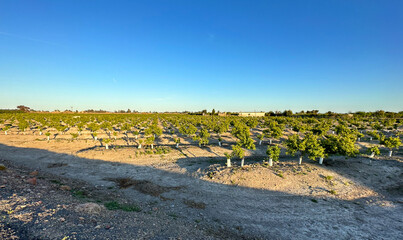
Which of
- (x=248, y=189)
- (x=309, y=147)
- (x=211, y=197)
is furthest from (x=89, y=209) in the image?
(x=309, y=147)

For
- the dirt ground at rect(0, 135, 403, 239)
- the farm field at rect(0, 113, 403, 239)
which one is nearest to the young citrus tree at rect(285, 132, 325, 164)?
the farm field at rect(0, 113, 403, 239)

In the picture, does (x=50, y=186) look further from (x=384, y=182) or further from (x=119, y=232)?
(x=384, y=182)

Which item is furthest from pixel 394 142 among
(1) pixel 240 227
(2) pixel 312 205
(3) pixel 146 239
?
(3) pixel 146 239

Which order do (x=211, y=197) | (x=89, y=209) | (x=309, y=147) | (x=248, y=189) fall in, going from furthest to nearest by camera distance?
(x=309, y=147), (x=248, y=189), (x=211, y=197), (x=89, y=209)

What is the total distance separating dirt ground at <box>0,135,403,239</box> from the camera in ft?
31.2

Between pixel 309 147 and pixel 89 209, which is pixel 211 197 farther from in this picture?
pixel 309 147

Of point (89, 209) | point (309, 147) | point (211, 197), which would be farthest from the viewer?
point (309, 147)

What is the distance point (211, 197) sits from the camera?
1521cm

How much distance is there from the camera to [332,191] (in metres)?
16.4

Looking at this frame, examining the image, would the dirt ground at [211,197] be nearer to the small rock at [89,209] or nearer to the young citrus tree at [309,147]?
the small rock at [89,209]

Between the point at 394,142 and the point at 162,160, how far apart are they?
1335 inches

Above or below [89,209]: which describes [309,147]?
above

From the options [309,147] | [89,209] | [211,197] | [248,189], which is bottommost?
[211,197]

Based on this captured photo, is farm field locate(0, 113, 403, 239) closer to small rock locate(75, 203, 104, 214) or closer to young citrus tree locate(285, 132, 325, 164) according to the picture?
young citrus tree locate(285, 132, 325, 164)
